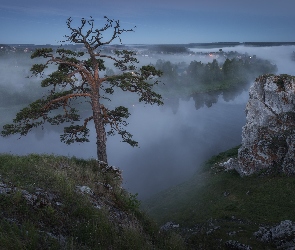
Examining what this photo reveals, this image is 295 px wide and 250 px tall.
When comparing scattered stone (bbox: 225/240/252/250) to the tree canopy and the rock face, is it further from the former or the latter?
the rock face

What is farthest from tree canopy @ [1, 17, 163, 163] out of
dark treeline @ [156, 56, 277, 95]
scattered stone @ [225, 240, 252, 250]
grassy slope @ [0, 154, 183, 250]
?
dark treeline @ [156, 56, 277, 95]

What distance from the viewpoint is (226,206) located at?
2230 cm

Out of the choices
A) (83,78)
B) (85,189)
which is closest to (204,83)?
(83,78)

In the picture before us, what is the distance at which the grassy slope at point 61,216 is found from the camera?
20.4ft

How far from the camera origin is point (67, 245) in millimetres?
6203

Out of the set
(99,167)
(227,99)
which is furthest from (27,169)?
(227,99)

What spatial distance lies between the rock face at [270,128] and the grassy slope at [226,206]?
6.02ft

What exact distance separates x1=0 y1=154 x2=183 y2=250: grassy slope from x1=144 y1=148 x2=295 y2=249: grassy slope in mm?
3502

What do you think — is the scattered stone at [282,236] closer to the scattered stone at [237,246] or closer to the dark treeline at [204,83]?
the scattered stone at [237,246]

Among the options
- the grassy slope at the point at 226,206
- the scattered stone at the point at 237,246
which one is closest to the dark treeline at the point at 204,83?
the grassy slope at the point at 226,206

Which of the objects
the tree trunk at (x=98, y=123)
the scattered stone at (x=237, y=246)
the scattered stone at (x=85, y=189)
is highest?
the tree trunk at (x=98, y=123)

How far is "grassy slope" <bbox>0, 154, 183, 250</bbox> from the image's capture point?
621 centimetres

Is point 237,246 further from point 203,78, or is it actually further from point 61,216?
point 203,78

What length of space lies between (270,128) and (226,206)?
48.4 feet
